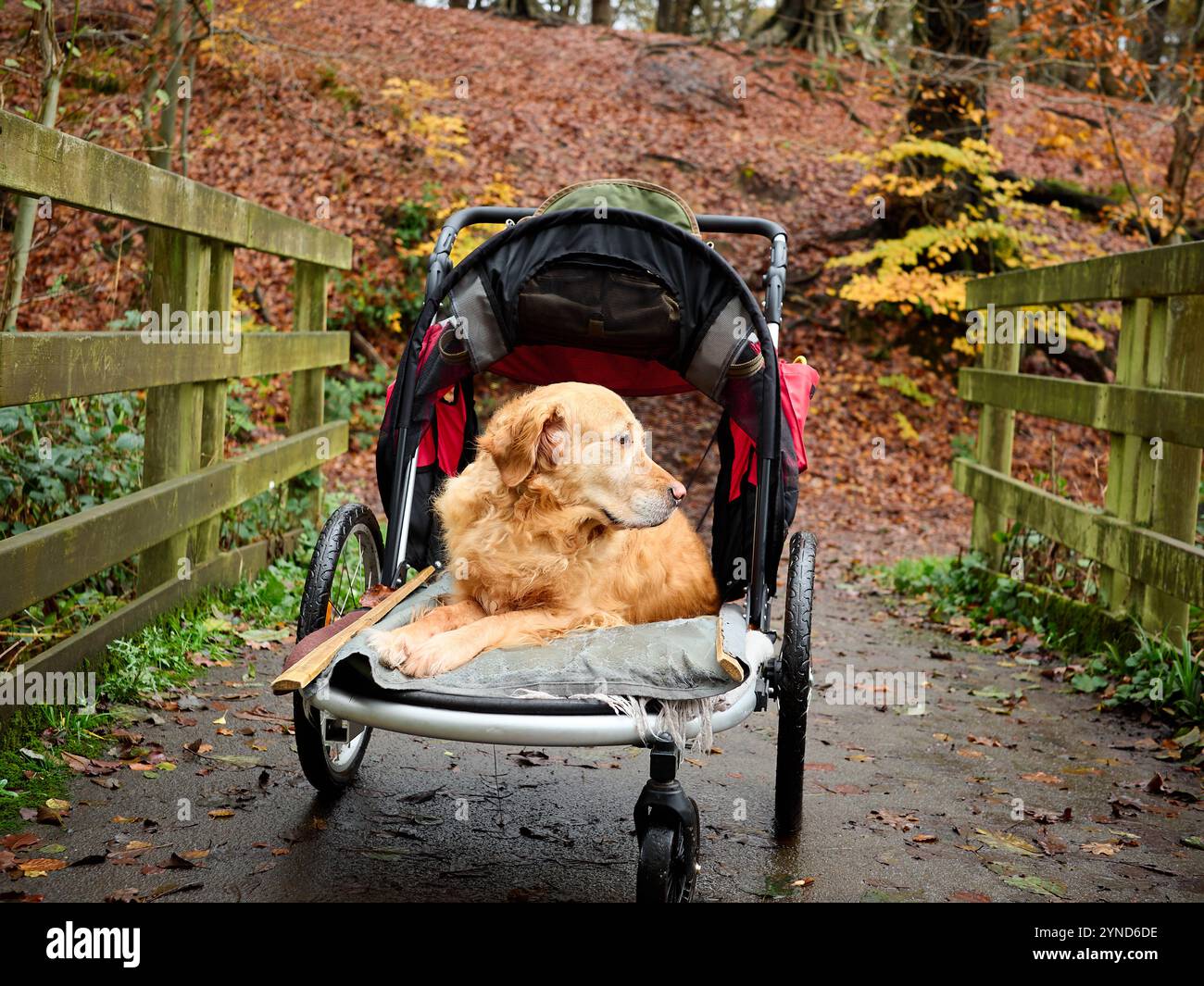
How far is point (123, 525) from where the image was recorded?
404cm

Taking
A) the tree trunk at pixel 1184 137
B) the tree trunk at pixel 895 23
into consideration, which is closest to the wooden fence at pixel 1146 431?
the tree trunk at pixel 1184 137

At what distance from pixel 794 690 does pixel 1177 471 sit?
2.69m

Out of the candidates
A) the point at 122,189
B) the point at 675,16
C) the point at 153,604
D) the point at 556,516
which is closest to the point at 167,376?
the point at 122,189

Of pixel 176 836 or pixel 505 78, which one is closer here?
pixel 176 836

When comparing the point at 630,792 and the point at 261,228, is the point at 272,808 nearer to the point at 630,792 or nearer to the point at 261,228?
the point at 630,792

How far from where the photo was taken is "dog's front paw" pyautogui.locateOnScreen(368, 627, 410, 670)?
110 inches

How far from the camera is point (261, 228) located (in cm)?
553

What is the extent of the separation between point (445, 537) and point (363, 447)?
23.1 ft

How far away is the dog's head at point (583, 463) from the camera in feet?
10.9

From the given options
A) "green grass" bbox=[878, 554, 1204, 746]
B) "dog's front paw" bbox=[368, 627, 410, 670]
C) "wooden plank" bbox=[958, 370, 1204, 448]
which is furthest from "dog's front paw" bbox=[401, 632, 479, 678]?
"wooden plank" bbox=[958, 370, 1204, 448]

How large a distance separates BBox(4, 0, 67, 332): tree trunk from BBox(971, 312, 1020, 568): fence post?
5.85m

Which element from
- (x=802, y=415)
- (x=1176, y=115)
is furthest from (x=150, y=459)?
(x=1176, y=115)

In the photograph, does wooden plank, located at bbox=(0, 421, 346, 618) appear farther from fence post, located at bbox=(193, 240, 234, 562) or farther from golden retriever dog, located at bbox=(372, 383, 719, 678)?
golden retriever dog, located at bbox=(372, 383, 719, 678)

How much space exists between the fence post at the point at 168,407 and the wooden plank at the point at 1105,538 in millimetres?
4420
